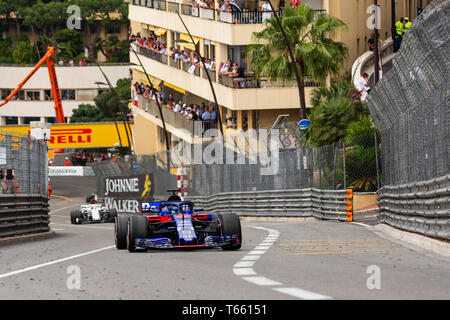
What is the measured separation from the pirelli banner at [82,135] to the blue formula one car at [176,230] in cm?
7572

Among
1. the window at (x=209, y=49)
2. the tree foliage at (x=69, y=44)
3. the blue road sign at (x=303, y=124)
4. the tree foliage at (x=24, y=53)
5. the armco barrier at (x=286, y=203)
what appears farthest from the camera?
the tree foliage at (x=24, y=53)

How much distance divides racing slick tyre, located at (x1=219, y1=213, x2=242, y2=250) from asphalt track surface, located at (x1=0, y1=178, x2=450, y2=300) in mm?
341

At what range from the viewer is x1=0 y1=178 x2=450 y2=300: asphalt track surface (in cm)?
939

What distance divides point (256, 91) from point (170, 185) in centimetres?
739

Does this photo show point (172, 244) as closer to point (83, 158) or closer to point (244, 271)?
point (244, 271)

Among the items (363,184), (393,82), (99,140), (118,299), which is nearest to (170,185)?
(363,184)

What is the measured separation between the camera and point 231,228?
17.1m

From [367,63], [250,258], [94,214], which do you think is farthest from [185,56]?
[250,258]

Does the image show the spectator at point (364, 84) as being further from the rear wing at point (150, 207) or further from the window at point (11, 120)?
the window at point (11, 120)

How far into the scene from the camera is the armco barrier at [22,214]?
2239 cm

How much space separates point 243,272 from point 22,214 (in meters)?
13.4

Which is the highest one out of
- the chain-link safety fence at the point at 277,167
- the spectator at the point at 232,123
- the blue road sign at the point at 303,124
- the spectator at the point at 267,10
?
the spectator at the point at 267,10

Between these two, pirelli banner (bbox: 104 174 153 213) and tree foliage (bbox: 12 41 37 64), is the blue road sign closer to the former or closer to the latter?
pirelli banner (bbox: 104 174 153 213)

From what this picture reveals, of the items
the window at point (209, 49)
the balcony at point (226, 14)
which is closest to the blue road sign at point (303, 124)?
the balcony at point (226, 14)
